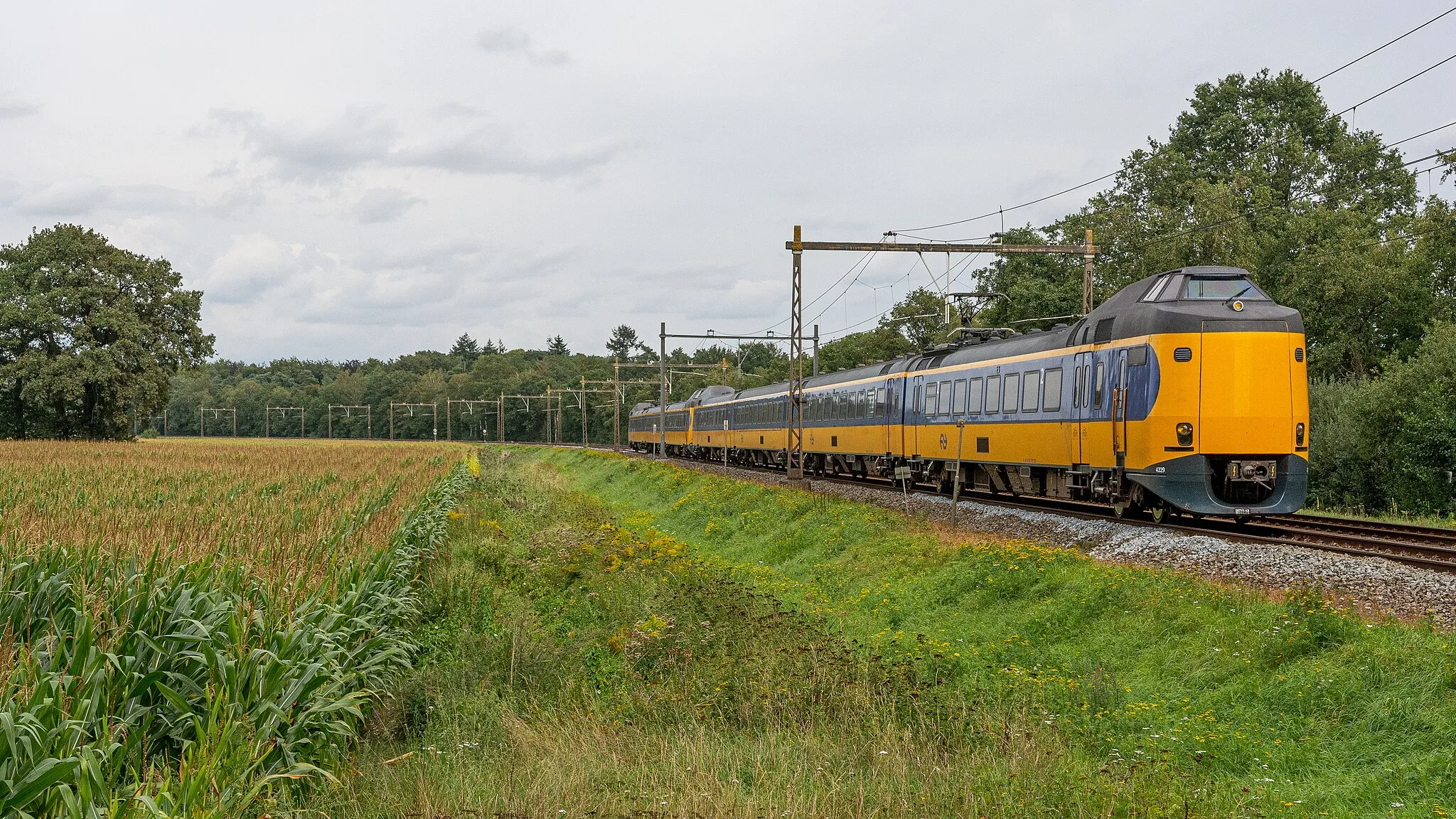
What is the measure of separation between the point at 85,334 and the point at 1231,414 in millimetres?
58083

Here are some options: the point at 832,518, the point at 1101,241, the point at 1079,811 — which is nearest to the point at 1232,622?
the point at 1079,811

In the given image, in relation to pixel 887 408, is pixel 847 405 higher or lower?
higher

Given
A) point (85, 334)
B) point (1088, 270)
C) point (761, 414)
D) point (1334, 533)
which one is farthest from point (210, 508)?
point (85, 334)

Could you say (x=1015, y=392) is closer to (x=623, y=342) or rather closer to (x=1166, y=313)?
(x=1166, y=313)

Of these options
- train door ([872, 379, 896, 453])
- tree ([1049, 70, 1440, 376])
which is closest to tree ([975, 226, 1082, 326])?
tree ([1049, 70, 1440, 376])

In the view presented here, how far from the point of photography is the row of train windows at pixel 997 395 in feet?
67.6

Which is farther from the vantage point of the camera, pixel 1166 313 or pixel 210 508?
pixel 1166 313

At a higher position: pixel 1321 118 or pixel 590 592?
pixel 1321 118

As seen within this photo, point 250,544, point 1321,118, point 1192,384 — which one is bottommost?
point 250,544

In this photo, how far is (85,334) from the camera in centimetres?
5762

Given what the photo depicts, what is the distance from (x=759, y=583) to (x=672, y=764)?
9778 mm

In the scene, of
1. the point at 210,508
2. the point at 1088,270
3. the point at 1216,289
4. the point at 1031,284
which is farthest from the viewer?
the point at 1031,284

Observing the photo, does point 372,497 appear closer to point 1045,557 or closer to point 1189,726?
point 1045,557

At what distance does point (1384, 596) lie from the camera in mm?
11695
